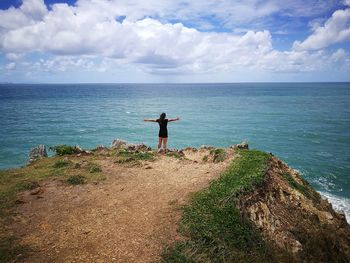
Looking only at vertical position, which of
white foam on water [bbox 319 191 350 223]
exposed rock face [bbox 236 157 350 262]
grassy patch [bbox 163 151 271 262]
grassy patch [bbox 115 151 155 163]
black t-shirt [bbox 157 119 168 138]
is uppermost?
black t-shirt [bbox 157 119 168 138]

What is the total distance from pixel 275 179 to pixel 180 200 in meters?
6.30

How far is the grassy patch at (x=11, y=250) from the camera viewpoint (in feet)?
26.1

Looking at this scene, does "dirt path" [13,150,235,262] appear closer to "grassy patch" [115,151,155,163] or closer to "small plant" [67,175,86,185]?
"small plant" [67,175,86,185]

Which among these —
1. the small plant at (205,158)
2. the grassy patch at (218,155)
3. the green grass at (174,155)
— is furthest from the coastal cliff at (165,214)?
the small plant at (205,158)

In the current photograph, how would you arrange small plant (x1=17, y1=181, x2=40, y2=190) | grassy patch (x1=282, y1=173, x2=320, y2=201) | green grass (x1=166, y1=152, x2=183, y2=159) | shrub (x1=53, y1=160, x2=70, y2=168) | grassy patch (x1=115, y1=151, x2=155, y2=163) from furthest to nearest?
green grass (x1=166, y1=152, x2=183, y2=159), grassy patch (x1=115, y1=151, x2=155, y2=163), shrub (x1=53, y1=160, x2=70, y2=168), grassy patch (x1=282, y1=173, x2=320, y2=201), small plant (x1=17, y1=181, x2=40, y2=190)

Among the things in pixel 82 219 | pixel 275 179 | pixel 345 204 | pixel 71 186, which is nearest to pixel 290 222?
pixel 275 179

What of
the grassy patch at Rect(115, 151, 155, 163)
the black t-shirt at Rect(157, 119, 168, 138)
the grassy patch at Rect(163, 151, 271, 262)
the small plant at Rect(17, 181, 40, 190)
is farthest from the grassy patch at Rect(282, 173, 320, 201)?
the small plant at Rect(17, 181, 40, 190)

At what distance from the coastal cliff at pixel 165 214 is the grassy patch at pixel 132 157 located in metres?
0.20

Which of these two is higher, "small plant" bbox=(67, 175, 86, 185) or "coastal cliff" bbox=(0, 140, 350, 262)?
"small plant" bbox=(67, 175, 86, 185)

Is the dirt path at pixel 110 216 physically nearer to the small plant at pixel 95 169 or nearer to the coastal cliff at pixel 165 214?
the coastal cliff at pixel 165 214

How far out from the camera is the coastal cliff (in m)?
8.80

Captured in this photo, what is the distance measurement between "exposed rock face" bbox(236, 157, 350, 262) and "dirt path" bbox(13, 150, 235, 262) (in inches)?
109

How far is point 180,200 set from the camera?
1177 centimetres

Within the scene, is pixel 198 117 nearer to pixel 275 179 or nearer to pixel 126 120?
pixel 126 120
